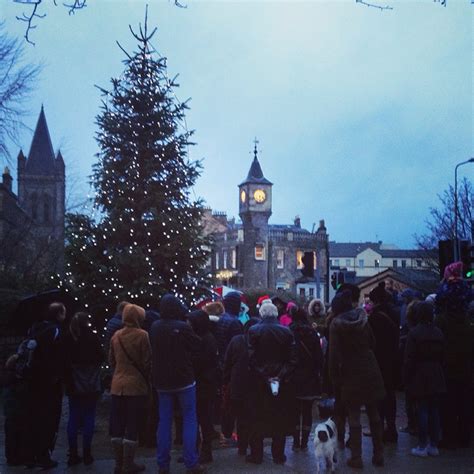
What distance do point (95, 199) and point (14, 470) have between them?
822 cm

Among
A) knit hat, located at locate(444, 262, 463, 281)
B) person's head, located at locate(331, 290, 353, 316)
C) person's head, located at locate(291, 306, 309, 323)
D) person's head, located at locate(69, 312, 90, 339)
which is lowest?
person's head, located at locate(69, 312, 90, 339)

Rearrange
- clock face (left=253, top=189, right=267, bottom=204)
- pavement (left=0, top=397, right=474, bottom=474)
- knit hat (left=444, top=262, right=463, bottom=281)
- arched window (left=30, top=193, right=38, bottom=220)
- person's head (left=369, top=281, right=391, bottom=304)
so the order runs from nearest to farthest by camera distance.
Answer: pavement (left=0, top=397, right=474, bottom=474) < knit hat (left=444, top=262, right=463, bottom=281) < person's head (left=369, top=281, right=391, bottom=304) < clock face (left=253, top=189, right=267, bottom=204) < arched window (left=30, top=193, right=38, bottom=220)

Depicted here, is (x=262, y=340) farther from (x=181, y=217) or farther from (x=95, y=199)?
(x=95, y=199)

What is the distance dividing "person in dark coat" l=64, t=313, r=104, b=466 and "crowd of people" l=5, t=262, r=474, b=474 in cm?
1

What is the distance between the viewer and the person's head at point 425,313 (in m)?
8.76

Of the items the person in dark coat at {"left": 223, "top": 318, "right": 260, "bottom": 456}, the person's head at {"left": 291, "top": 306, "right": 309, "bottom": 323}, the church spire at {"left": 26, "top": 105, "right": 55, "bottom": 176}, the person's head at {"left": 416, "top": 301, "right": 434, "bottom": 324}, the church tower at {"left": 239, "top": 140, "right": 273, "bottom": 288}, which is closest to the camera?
the person in dark coat at {"left": 223, "top": 318, "right": 260, "bottom": 456}

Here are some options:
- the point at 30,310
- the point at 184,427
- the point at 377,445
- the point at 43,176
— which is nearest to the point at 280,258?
the point at 43,176

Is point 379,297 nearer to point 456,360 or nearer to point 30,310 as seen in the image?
point 456,360

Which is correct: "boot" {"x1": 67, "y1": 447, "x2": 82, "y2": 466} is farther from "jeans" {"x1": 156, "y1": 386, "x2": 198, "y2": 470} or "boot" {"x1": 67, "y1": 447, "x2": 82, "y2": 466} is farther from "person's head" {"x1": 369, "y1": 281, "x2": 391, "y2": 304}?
"person's head" {"x1": 369, "y1": 281, "x2": 391, "y2": 304}

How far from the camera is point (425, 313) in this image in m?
8.76

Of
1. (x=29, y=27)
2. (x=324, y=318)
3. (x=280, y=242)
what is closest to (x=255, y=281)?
(x=280, y=242)

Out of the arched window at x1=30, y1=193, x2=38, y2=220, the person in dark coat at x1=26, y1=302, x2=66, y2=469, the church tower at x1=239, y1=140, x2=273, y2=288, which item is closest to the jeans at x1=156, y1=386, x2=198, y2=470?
the person in dark coat at x1=26, y1=302, x2=66, y2=469

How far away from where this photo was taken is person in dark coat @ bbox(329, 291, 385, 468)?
8.00 m

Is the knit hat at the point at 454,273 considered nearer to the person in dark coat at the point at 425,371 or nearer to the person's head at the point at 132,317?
the person in dark coat at the point at 425,371
